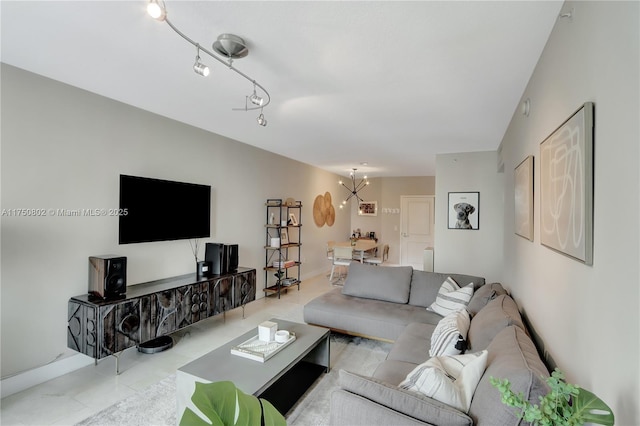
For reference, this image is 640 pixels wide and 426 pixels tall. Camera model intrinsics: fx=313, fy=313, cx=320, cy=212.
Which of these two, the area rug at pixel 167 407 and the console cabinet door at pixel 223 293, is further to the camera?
the console cabinet door at pixel 223 293

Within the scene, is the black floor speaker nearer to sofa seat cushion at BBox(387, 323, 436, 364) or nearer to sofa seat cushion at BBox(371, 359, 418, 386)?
sofa seat cushion at BBox(387, 323, 436, 364)

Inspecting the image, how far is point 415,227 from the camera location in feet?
28.8

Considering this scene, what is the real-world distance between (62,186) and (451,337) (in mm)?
3379

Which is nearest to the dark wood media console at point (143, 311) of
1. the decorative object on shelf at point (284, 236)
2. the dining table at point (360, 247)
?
the decorative object on shelf at point (284, 236)

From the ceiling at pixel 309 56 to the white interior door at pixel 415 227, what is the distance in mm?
5079

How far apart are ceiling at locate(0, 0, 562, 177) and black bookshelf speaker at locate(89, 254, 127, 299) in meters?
1.55

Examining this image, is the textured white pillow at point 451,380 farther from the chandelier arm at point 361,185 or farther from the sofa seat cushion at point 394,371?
the chandelier arm at point 361,185

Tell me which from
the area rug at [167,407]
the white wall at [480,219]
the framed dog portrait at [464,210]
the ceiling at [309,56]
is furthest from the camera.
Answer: the framed dog portrait at [464,210]

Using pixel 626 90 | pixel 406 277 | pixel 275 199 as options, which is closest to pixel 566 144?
pixel 626 90

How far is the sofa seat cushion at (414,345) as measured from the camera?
2.28 m

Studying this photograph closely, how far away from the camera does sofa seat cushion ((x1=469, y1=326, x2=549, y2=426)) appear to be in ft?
3.81

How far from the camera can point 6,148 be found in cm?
242

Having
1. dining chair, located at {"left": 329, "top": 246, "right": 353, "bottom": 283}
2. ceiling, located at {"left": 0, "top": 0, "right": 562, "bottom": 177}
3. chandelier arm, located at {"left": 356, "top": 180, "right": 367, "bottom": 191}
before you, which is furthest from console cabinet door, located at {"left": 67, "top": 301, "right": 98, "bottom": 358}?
chandelier arm, located at {"left": 356, "top": 180, "right": 367, "bottom": 191}

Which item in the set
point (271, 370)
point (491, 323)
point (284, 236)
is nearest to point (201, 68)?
point (271, 370)
